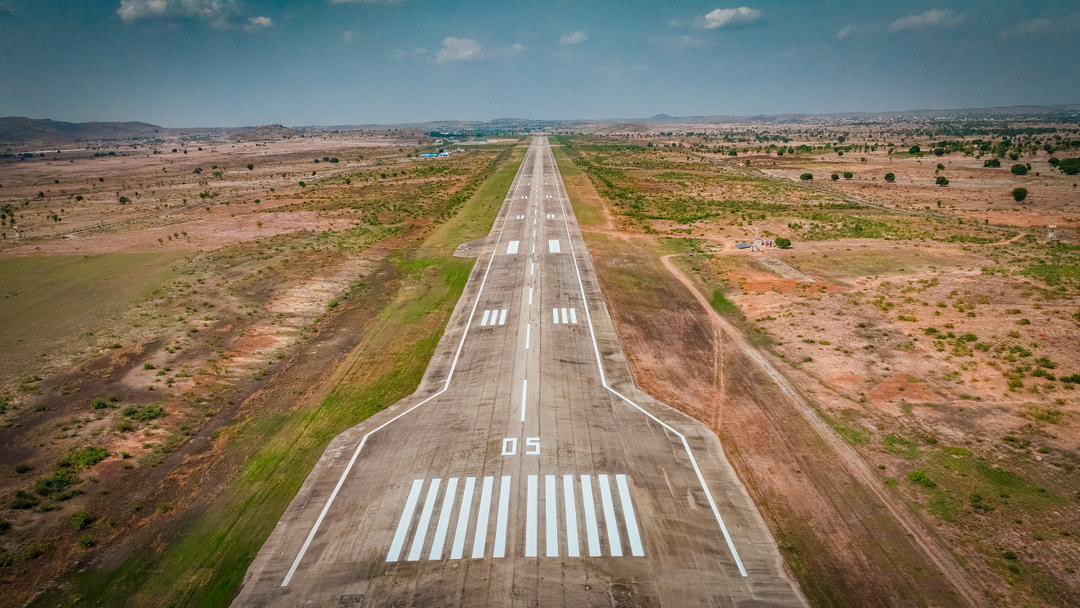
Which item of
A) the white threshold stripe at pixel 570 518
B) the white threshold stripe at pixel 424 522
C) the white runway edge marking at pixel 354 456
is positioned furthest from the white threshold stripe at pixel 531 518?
the white runway edge marking at pixel 354 456

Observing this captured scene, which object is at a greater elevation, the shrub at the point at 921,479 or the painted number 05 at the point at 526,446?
the painted number 05 at the point at 526,446

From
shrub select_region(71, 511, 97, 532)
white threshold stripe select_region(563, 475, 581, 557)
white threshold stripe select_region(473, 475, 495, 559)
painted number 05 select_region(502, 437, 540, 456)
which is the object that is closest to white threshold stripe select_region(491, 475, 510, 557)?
white threshold stripe select_region(473, 475, 495, 559)

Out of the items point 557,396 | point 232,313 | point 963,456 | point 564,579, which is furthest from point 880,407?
point 232,313

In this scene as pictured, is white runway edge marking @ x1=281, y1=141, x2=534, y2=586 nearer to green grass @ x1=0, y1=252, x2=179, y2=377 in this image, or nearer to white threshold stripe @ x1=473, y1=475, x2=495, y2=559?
white threshold stripe @ x1=473, y1=475, x2=495, y2=559

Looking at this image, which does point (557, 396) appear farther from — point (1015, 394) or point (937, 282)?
point (937, 282)

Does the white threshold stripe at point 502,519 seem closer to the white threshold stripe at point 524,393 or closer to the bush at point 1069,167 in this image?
the white threshold stripe at point 524,393

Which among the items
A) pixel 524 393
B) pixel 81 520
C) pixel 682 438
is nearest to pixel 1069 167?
pixel 682 438

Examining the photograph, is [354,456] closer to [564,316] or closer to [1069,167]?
[564,316]
